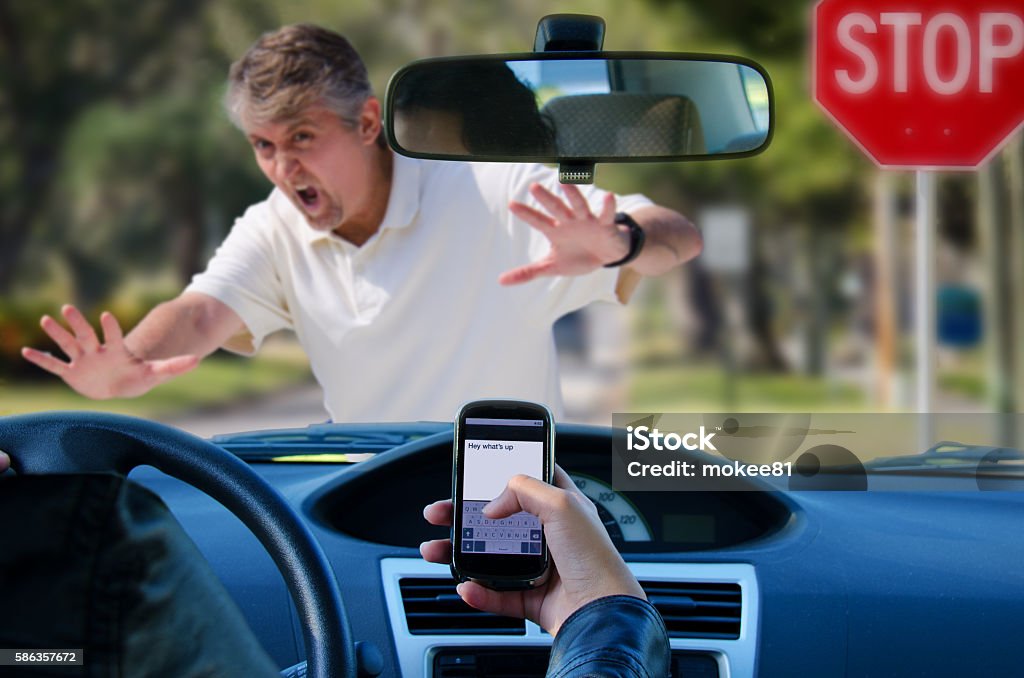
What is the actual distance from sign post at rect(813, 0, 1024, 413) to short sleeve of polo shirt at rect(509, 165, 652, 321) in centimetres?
271

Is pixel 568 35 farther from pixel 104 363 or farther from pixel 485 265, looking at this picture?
pixel 104 363

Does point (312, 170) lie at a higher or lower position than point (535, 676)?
higher

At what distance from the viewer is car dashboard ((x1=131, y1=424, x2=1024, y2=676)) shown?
2354mm

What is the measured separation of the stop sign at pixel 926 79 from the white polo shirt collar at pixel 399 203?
2.99 m

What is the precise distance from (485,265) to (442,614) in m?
1.03

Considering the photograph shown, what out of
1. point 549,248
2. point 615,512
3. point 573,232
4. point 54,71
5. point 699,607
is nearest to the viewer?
point 699,607

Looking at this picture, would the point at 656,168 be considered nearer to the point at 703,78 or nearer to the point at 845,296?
the point at 845,296

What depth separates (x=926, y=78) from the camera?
6.29m

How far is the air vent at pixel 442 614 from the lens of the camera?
7.77 ft

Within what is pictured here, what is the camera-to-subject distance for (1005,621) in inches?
93.2

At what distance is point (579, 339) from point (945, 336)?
738 cm

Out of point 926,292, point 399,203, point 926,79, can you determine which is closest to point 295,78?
point 399,203

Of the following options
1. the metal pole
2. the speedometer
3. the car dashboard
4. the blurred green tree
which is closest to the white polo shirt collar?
the car dashboard

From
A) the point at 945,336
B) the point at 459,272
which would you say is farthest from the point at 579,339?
the point at 459,272
